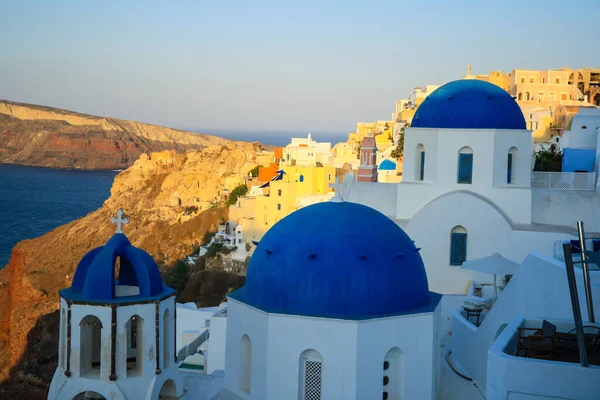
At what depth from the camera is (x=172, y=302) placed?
51.4 ft

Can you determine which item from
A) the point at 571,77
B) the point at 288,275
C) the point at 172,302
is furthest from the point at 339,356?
the point at 571,77

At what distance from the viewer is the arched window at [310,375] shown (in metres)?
14.8

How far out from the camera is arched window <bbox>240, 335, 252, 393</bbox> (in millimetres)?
15725

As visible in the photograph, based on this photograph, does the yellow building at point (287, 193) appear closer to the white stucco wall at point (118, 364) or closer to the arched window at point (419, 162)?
the arched window at point (419, 162)

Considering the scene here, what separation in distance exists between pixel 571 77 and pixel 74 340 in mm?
56514

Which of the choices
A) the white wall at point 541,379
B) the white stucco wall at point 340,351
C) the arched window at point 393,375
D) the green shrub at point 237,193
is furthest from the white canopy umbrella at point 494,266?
the green shrub at point 237,193

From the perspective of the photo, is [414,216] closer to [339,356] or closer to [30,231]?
[339,356]

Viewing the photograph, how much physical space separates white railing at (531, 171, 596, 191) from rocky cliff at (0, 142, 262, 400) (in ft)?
102

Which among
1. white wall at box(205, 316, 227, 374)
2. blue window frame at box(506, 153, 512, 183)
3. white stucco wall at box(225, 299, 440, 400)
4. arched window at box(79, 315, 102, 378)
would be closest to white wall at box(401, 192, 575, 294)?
blue window frame at box(506, 153, 512, 183)

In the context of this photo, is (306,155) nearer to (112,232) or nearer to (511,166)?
(112,232)

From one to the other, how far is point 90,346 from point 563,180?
15.3 metres

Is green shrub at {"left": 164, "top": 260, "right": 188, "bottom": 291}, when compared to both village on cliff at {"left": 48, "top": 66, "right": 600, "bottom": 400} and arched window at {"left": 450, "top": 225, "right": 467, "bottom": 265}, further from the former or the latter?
arched window at {"left": 450, "top": 225, "right": 467, "bottom": 265}

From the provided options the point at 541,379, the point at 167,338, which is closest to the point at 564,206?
the point at 167,338

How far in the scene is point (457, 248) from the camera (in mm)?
23891
